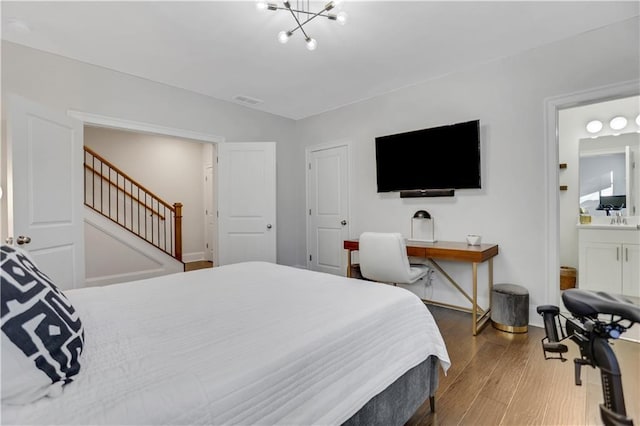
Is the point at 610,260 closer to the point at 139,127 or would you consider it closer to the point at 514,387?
the point at 514,387

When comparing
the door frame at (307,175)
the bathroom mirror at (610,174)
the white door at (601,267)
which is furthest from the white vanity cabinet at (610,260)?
the door frame at (307,175)

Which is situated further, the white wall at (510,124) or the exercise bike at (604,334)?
the white wall at (510,124)

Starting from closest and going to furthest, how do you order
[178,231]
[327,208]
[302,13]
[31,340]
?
[31,340], [302,13], [327,208], [178,231]

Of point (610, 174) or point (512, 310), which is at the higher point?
point (610, 174)

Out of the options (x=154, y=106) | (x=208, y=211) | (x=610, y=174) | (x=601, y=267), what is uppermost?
(x=154, y=106)

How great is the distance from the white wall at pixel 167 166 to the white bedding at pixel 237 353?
437 cm

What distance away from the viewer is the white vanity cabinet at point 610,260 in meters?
3.36

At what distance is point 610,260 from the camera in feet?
11.5

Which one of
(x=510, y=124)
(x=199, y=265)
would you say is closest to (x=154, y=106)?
(x=199, y=265)

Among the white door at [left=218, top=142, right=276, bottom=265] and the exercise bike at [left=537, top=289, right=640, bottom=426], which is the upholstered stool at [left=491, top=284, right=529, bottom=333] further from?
the white door at [left=218, top=142, right=276, bottom=265]

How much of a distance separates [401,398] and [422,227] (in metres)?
2.50

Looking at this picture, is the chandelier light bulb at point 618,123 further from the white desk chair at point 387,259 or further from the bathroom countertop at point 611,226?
the white desk chair at point 387,259

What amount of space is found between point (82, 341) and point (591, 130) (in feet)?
17.6

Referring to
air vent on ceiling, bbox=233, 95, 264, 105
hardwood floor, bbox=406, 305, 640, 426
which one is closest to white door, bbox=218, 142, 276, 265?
air vent on ceiling, bbox=233, 95, 264, 105
